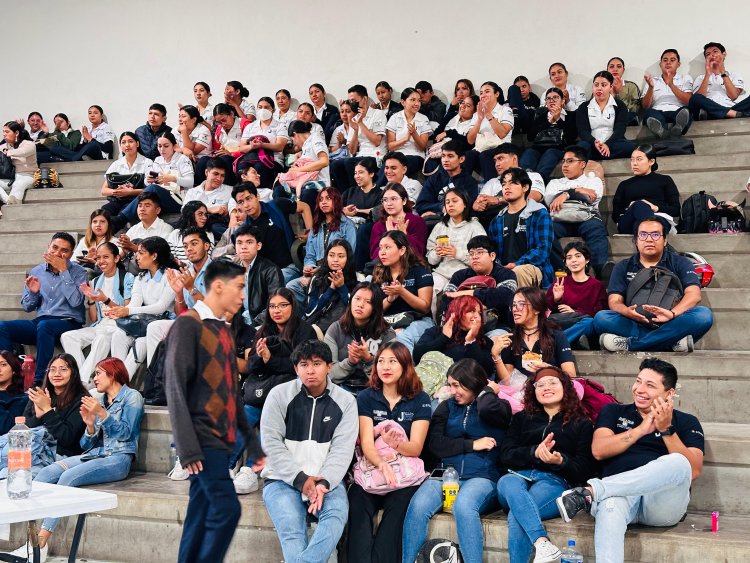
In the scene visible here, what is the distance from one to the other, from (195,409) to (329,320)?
2.53 m

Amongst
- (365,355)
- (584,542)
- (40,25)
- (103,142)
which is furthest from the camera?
(40,25)

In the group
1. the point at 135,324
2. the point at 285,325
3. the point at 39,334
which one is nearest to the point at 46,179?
the point at 39,334

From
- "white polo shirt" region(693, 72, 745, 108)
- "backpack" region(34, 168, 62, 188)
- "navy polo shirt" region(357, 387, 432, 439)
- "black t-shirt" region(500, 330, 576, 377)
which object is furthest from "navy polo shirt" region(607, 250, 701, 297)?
"backpack" region(34, 168, 62, 188)

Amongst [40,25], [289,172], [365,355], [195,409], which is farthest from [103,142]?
[195,409]

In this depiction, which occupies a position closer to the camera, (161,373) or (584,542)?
(584,542)

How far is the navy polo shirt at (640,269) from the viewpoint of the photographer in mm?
5711

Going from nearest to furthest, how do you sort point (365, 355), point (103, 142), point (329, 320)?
1. point (365, 355)
2. point (329, 320)
3. point (103, 142)

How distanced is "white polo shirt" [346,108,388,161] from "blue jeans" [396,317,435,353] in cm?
304

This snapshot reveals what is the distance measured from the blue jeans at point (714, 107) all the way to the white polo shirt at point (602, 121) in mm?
798

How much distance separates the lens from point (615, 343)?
5664 mm

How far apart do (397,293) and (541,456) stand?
1.80 m

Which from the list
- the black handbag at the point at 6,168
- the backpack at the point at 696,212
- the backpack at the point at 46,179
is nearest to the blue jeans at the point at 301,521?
the backpack at the point at 696,212

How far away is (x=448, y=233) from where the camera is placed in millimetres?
6793

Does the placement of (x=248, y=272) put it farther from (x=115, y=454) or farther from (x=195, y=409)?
(x=195, y=409)
